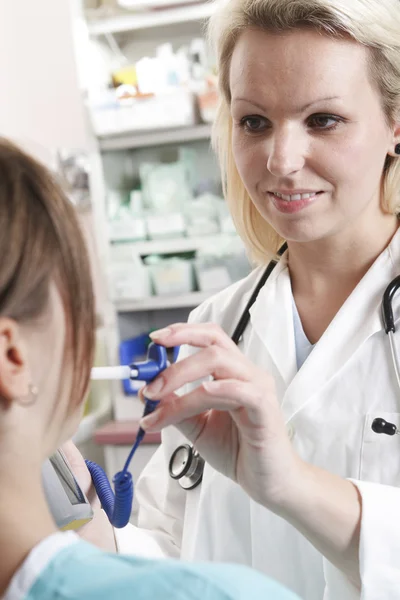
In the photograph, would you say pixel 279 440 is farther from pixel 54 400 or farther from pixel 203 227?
pixel 203 227

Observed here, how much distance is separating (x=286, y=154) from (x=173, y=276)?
1.61 meters

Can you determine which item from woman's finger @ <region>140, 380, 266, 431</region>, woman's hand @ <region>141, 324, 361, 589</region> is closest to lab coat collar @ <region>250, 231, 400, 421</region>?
woman's hand @ <region>141, 324, 361, 589</region>

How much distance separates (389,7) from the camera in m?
1.18

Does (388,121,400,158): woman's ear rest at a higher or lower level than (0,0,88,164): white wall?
lower

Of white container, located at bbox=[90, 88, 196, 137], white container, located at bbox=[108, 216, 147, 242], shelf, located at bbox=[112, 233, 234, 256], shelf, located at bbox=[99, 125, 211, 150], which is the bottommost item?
shelf, located at bbox=[112, 233, 234, 256]

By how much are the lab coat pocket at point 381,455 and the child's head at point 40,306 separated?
57cm

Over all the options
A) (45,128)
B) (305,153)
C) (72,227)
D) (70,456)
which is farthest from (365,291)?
(45,128)

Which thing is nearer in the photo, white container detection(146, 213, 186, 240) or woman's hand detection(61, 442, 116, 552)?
woman's hand detection(61, 442, 116, 552)

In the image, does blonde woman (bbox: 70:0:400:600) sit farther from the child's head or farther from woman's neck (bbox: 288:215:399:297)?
the child's head

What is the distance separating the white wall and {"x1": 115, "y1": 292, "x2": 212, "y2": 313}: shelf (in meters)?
0.70

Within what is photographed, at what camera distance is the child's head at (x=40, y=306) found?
1.97 ft

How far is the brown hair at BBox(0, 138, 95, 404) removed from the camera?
598mm

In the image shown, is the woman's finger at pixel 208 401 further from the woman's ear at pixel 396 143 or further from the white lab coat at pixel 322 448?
the woman's ear at pixel 396 143

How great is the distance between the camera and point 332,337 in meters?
1.22
